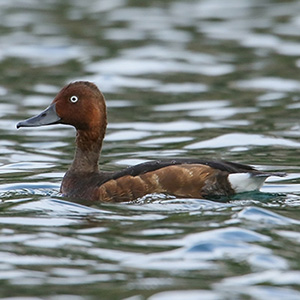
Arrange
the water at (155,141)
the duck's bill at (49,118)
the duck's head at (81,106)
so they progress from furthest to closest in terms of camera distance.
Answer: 1. the duck's bill at (49,118)
2. the duck's head at (81,106)
3. the water at (155,141)

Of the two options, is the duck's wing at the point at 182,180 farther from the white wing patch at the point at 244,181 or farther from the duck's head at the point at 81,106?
the duck's head at the point at 81,106

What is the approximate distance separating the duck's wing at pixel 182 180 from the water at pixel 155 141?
124mm

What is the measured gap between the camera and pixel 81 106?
8945 millimetres

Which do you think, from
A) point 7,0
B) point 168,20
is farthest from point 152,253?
point 7,0

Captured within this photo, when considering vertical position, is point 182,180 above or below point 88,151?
below

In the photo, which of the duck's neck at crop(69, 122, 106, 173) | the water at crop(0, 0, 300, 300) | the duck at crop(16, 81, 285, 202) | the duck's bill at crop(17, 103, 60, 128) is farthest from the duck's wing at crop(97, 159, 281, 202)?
the duck's bill at crop(17, 103, 60, 128)

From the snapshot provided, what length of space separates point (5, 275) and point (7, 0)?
1629cm

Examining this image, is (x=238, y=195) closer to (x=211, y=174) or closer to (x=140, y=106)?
(x=211, y=174)

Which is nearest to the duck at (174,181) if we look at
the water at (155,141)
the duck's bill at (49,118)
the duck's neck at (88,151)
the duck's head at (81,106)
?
the water at (155,141)

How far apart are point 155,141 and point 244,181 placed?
3676 mm

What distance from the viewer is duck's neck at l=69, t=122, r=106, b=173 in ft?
29.5

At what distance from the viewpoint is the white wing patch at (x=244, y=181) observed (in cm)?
826

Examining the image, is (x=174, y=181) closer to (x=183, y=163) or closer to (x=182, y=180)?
(x=182, y=180)

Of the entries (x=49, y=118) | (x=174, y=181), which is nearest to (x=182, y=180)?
(x=174, y=181)
